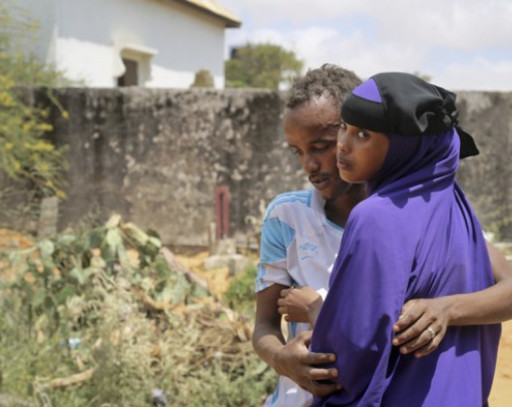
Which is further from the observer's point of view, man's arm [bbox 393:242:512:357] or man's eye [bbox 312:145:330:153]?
man's eye [bbox 312:145:330:153]

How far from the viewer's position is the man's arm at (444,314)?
4.89 ft

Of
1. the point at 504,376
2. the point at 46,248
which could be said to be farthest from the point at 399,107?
the point at 46,248

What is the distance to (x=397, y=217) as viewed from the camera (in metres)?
1.52

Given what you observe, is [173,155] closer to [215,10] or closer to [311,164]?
[311,164]

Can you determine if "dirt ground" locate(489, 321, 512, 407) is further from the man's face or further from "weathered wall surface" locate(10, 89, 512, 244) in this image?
"weathered wall surface" locate(10, 89, 512, 244)

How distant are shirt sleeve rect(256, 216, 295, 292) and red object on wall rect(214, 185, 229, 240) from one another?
665 centimetres

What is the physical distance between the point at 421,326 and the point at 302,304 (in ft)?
1.18

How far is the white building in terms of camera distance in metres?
12.1

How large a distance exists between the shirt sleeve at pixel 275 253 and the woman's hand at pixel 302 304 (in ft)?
0.27

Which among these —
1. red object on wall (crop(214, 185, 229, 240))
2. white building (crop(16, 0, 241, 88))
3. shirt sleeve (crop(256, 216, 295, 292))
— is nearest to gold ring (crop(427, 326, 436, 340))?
shirt sleeve (crop(256, 216, 295, 292))

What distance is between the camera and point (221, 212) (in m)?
8.63

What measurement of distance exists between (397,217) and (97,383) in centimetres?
293

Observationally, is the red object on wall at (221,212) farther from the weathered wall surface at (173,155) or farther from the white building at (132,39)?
the white building at (132,39)

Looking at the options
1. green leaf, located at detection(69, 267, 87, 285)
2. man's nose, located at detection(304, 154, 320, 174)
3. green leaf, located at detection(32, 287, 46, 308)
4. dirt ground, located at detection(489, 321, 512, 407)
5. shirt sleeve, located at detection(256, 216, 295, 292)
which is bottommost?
dirt ground, located at detection(489, 321, 512, 407)
